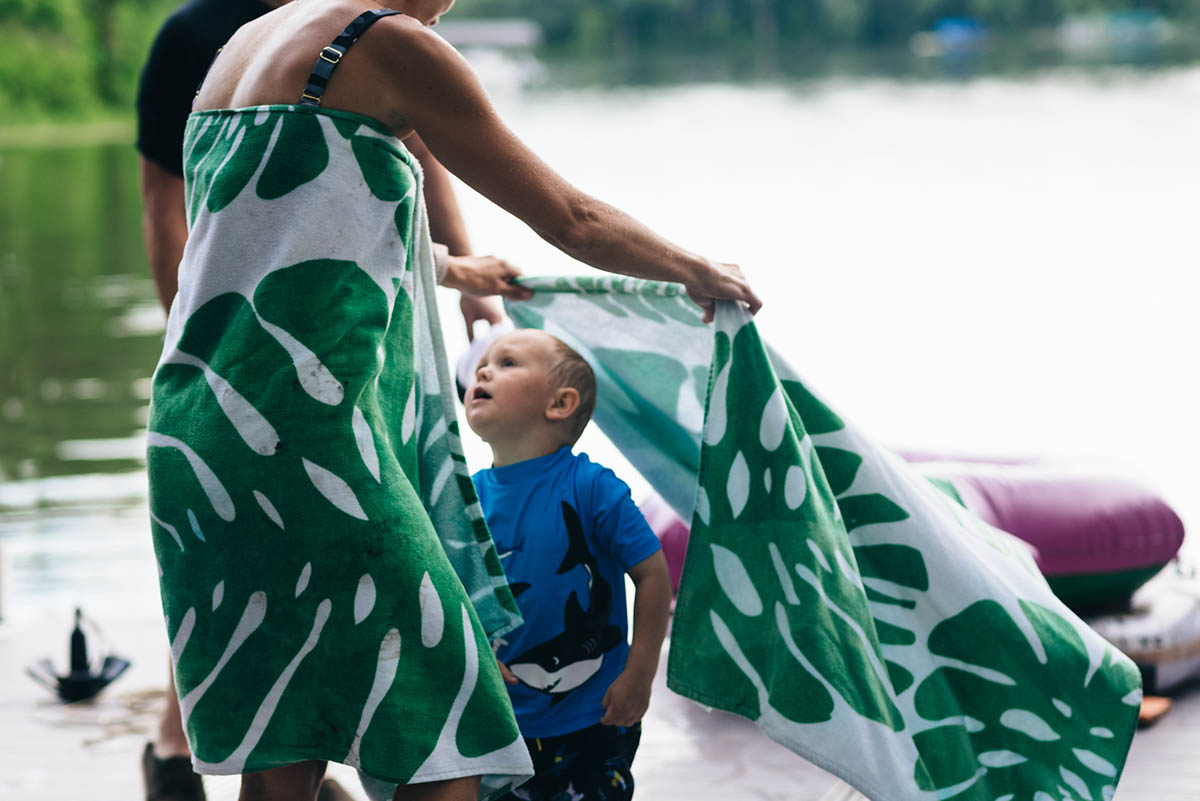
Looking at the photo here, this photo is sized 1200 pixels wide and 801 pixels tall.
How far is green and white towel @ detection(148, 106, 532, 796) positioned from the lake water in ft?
2.97

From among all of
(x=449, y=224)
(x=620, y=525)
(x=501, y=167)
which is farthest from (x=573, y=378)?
(x=501, y=167)

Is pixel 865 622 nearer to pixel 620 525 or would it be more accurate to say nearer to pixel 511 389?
pixel 620 525

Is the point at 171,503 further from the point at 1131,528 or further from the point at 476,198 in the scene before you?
the point at 476,198

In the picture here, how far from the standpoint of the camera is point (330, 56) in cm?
167

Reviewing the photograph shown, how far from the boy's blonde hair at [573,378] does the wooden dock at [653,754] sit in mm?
917

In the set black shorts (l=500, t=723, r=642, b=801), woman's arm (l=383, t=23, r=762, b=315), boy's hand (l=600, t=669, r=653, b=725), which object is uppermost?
woman's arm (l=383, t=23, r=762, b=315)

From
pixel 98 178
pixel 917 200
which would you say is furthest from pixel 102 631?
pixel 98 178

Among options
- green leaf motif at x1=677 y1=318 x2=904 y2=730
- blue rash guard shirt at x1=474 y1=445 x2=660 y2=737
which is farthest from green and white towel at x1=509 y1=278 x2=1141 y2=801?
blue rash guard shirt at x1=474 y1=445 x2=660 y2=737

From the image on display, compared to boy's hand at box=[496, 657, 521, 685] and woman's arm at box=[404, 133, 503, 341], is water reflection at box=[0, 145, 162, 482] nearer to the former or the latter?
woman's arm at box=[404, 133, 503, 341]

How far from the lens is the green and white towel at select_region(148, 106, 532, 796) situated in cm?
167

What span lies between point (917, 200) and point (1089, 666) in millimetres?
14082

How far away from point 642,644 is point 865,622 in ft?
1.01

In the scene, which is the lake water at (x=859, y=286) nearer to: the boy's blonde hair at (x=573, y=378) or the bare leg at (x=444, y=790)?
the boy's blonde hair at (x=573, y=378)

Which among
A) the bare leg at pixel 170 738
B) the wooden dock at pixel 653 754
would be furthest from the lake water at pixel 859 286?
the bare leg at pixel 170 738
